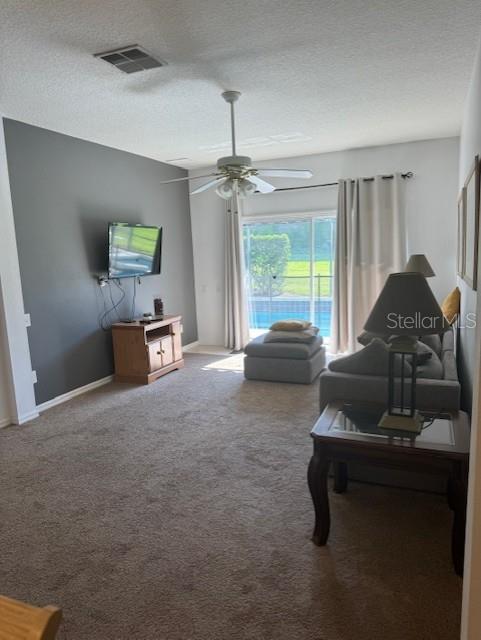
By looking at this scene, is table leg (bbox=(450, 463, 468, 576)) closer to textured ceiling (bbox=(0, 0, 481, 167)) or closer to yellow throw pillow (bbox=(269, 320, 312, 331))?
textured ceiling (bbox=(0, 0, 481, 167))

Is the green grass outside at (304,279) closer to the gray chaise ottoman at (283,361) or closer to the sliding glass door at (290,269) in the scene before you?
the sliding glass door at (290,269)

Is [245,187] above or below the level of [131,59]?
below

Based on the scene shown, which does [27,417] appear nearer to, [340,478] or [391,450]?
[340,478]

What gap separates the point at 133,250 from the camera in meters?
5.27

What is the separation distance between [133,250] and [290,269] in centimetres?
244

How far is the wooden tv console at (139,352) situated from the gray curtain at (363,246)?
96.9 inches

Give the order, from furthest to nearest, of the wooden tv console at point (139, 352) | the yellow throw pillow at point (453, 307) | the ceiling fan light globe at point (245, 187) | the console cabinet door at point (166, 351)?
the console cabinet door at point (166, 351) < the wooden tv console at point (139, 352) < the yellow throw pillow at point (453, 307) < the ceiling fan light globe at point (245, 187)

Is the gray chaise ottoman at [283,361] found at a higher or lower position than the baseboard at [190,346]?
higher

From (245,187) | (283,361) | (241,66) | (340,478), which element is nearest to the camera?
(340,478)

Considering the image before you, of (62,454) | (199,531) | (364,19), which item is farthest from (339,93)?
(62,454)

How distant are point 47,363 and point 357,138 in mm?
4393

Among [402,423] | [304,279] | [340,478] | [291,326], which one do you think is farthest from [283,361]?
[402,423]

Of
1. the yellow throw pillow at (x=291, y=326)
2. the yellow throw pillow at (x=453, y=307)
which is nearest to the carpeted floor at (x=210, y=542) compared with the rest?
the yellow throw pillow at (x=291, y=326)

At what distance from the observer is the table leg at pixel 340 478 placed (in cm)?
263
